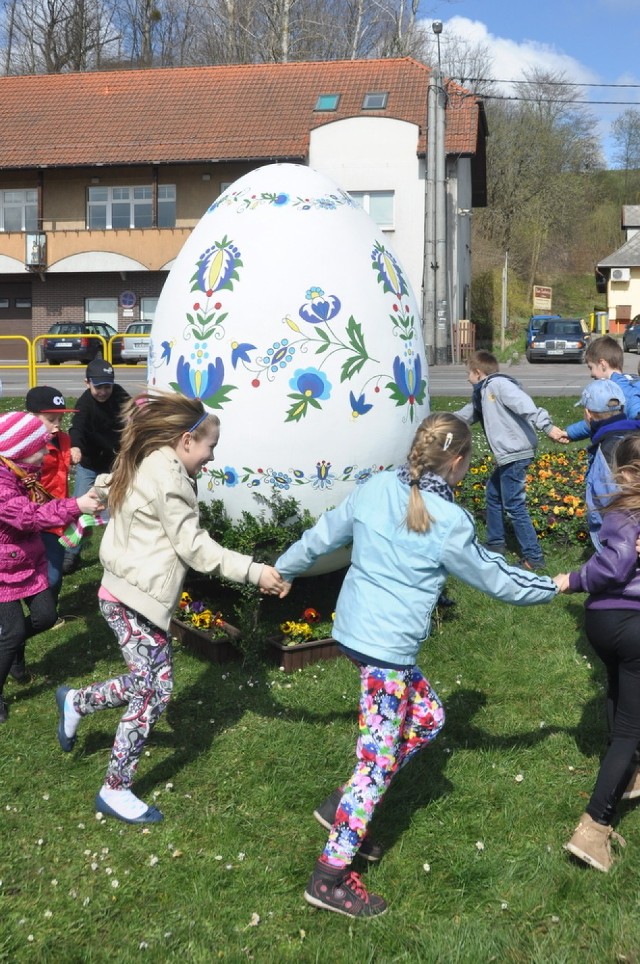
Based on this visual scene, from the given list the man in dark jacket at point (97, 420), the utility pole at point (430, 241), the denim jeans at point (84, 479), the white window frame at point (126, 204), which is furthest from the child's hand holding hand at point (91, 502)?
the white window frame at point (126, 204)

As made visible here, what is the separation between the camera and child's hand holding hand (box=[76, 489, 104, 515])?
429 centimetres

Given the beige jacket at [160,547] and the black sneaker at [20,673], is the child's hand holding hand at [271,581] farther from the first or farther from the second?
the black sneaker at [20,673]

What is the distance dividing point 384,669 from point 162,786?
1.36m

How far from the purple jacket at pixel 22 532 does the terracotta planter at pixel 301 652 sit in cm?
131

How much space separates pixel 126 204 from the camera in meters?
36.2

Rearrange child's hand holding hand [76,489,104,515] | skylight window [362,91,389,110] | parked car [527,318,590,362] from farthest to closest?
skylight window [362,91,389,110] → parked car [527,318,590,362] → child's hand holding hand [76,489,104,515]

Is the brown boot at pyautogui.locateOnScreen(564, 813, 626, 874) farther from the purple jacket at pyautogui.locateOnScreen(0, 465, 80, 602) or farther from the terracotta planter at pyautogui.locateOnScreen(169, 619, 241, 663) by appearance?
the purple jacket at pyautogui.locateOnScreen(0, 465, 80, 602)

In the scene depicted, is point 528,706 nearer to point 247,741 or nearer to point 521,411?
point 247,741

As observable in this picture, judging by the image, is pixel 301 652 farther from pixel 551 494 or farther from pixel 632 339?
pixel 632 339

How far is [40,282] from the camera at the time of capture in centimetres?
3725

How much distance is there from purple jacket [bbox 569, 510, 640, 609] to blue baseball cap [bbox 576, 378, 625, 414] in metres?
1.77

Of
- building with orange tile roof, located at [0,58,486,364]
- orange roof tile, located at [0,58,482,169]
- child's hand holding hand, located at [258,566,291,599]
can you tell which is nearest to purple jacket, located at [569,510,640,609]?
child's hand holding hand, located at [258,566,291,599]

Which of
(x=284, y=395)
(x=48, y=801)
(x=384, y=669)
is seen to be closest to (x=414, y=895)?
(x=384, y=669)

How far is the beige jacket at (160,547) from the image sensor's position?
373 centimetres
